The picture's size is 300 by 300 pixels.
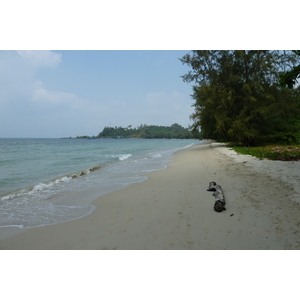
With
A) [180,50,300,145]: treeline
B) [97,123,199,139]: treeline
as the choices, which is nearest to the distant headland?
[97,123,199,139]: treeline

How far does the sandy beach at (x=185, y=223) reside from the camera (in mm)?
3414

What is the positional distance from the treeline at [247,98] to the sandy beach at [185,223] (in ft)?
48.6

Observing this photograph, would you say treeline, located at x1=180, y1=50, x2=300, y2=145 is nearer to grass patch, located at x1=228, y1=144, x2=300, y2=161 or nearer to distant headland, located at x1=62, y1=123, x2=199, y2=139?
grass patch, located at x1=228, y1=144, x2=300, y2=161

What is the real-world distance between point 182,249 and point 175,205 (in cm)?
203

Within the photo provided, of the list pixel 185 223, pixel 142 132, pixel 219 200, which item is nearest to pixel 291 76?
pixel 219 200

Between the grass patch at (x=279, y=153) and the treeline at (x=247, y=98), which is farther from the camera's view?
the treeline at (x=247, y=98)

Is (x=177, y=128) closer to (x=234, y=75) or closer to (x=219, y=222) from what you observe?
(x=234, y=75)

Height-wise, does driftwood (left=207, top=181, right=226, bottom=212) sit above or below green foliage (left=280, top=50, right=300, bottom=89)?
below

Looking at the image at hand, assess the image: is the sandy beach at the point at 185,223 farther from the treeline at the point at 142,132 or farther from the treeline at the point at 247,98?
the treeline at the point at 142,132

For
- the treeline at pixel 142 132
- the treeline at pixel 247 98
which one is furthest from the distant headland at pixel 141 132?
the treeline at pixel 247 98

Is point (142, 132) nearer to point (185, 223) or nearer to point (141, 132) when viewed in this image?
point (141, 132)

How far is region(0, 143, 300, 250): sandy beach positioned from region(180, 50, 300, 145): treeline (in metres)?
14.8

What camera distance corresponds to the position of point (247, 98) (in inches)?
789

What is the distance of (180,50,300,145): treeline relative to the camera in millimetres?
19844
